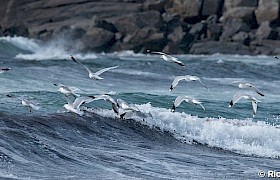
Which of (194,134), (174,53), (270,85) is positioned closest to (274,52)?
(174,53)

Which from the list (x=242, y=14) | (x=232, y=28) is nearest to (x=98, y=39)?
(x=232, y=28)

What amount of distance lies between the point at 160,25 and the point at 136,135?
28.2m

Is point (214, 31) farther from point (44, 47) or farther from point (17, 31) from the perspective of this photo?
point (17, 31)

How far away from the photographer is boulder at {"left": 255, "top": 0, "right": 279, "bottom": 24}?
→ 41344 mm

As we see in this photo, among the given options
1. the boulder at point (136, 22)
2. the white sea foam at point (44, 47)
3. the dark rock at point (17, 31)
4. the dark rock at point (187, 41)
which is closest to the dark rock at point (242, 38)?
the dark rock at point (187, 41)

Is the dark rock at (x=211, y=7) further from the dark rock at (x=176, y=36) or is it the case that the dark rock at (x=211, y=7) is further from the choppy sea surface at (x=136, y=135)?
the choppy sea surface at (x=136, y=135)

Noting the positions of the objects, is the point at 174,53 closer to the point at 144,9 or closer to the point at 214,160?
the point at 144,9

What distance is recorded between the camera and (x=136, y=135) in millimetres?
14312

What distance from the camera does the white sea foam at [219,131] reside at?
14328 millimetres

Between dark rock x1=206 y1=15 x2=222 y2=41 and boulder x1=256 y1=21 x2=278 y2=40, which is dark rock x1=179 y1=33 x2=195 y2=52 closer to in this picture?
dark rock x1=206 y1=15 x2=222 y2=41

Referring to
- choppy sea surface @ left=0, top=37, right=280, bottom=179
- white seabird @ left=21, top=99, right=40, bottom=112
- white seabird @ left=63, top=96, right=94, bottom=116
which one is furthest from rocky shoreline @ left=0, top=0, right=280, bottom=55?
white seabird @ left=63, top=96, right=94, bottom=116

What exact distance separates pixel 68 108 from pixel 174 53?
25816 mm

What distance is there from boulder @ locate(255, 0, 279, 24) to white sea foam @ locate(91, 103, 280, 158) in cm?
2569

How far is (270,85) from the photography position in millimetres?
25906
